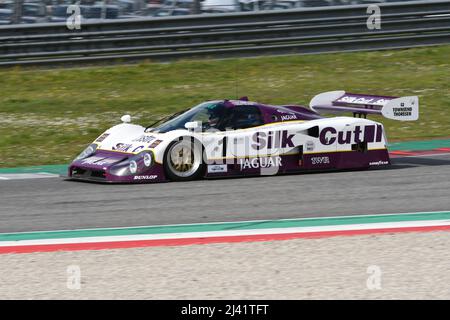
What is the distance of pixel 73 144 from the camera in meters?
14.3

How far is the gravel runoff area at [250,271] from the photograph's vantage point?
21.4 feet

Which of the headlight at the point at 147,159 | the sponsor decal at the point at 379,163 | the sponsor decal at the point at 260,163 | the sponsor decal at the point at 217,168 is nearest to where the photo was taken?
the headlight at the point at 147,159

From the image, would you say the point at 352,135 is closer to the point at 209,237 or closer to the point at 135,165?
the point at 135,165

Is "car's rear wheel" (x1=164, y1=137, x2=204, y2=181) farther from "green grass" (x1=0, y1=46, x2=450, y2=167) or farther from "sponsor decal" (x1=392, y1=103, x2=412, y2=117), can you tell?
"green grass" (x1=0, y1=46, x2=450, y2=167)

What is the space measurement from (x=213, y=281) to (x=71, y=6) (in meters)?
11.3

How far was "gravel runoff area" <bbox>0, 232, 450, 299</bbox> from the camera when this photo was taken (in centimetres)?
651

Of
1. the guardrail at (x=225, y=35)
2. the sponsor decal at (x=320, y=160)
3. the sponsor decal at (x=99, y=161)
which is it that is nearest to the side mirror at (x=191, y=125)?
the sponsor decal at (x=99, y=161)

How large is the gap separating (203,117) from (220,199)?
60.0 inches

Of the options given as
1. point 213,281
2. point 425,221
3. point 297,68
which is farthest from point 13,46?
point 213,281

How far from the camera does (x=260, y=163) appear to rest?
37.8 ft

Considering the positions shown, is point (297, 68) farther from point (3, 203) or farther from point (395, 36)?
point (3, 203)

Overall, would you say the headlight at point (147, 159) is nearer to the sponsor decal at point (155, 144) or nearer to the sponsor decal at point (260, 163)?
the sponsor decal at point (155, 144)

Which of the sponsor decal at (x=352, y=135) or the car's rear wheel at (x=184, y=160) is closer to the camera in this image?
the car's rear wheel at (x=184, y=160)

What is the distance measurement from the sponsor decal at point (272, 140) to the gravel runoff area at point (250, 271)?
3339 millimetres
